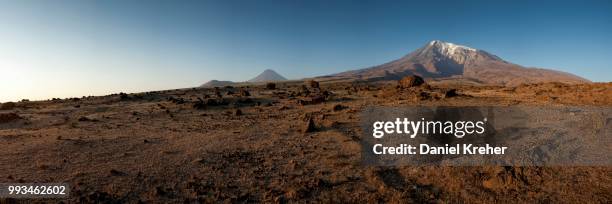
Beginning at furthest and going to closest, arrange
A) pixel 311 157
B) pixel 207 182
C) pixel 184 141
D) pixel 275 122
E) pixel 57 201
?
pixel 275 122 → pixel 184 141 → pixel 311 157 → pixel 207 182 → pixel 57 201

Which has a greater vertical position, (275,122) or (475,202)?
(275,122)

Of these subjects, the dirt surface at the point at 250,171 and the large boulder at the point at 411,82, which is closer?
the dirt surface at the point at 250,171

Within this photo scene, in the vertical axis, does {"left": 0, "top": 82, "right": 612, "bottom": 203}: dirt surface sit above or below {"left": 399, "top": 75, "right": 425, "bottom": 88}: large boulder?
below

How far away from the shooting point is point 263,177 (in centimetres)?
1032

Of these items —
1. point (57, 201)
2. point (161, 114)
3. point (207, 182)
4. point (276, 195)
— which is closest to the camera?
point (57, 201)

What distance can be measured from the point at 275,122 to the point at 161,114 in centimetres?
867

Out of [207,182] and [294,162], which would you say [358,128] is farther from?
[207,182]

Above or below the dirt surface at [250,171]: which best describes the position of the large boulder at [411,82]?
above

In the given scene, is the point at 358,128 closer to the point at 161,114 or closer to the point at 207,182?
the point at 207,182

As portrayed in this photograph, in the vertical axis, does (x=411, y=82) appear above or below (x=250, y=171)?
above

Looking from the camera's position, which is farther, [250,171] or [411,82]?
[411,82]

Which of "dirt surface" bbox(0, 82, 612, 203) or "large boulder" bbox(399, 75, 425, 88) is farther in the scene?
"large boulder" bbox(399, 75, 425, 88)

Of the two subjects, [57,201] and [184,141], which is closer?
[57,201]

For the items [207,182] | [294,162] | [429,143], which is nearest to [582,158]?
[429,143]
